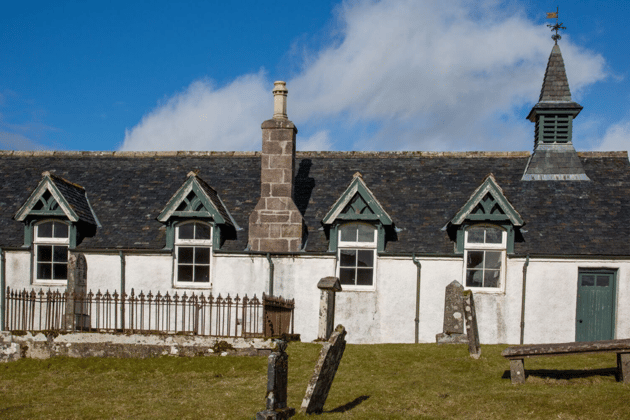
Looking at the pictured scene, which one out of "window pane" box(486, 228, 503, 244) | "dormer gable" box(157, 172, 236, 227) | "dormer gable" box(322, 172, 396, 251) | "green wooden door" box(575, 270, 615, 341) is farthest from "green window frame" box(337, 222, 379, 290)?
"green wooden door" box(575, 270, 615, 341)

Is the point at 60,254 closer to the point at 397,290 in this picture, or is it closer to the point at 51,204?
the point at 51,204

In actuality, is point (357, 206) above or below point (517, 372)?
above

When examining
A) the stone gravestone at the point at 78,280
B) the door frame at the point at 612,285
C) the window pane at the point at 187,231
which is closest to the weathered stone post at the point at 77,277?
the stone gravestone at the point at 78,280

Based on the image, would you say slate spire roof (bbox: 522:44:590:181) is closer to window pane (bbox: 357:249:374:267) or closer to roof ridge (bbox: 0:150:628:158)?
roof ridge (bbox: 0:150:628:158)

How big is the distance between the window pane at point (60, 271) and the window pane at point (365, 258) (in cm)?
975

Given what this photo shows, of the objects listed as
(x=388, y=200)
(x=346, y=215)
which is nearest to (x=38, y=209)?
(x=346, y=215)

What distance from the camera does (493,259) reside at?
757 inches

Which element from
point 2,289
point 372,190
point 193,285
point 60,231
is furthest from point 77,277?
point 372,190

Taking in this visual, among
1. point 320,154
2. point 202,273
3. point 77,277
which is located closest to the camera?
point 77,277

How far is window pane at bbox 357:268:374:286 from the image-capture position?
64.0ft

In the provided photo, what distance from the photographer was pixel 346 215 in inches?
762

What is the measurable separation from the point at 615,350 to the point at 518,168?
12.3m

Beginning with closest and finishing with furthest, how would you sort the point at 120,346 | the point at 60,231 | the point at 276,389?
the point at 276,389, the point at 120,346, the point at 60,231

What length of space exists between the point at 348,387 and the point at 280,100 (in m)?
11.5
